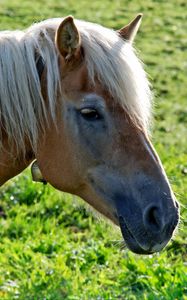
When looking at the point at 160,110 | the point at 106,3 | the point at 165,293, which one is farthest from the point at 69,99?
the point at 106,3

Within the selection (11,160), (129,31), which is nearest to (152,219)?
(11,160)

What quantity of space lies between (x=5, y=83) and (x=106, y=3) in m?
11.0

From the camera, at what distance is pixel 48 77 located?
3779 millimetres

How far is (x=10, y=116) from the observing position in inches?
149

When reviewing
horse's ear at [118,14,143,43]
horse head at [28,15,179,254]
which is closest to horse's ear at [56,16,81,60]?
horse head at [28,15,179,254]

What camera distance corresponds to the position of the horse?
145 inches

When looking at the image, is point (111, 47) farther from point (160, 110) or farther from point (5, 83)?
point (160, 110)

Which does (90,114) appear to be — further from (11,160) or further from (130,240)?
(130,240)

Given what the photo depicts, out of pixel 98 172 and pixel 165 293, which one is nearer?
pixel 98 172

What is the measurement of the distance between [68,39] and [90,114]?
0.37 m

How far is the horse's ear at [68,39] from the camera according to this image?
3.66 m

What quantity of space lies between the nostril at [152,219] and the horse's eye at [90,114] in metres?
0.51

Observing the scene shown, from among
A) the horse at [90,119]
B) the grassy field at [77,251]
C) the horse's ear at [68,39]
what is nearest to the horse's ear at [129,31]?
the horse at [90,119]

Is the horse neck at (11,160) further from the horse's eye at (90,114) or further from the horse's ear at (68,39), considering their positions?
the horse's ear at (68,39)
